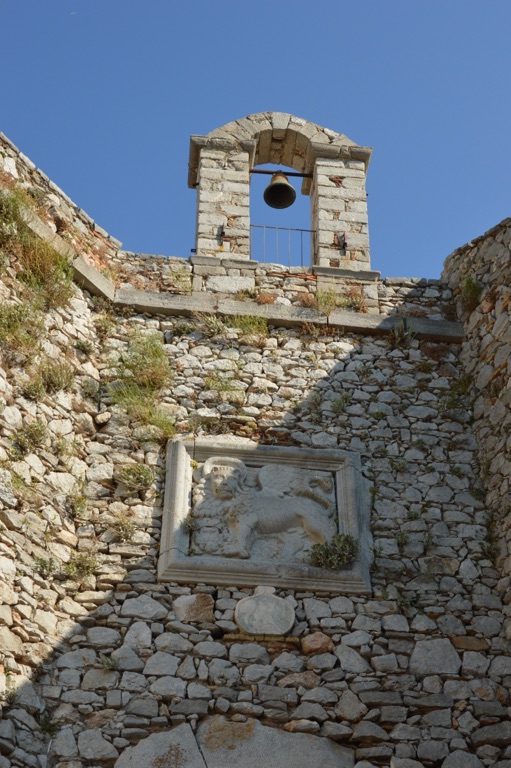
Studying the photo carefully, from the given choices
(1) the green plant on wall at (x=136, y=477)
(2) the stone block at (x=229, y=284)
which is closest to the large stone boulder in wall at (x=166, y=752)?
(1) the green plant on wall at (x=136, y=477)

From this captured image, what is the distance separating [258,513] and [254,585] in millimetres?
539

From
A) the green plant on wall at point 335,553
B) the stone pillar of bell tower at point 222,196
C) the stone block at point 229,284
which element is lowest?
the green plant on wall at point 335,553

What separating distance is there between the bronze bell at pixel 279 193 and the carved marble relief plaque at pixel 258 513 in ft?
9.66

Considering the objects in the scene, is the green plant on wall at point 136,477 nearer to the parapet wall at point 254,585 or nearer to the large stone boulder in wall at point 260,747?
the parapet wall at point 254,585

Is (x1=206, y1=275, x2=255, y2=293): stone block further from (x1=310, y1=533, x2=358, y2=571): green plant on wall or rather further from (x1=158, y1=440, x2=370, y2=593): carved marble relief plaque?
(x1=310, y1=533, x2=358, y2=571): green plant on wall

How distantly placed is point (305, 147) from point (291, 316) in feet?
6.77

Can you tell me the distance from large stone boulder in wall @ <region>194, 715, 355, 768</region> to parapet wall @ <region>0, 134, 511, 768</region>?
4cm

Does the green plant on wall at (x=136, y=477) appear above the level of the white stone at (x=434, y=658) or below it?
above

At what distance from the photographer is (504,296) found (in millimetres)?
8625

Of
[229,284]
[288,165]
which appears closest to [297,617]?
[229,284]

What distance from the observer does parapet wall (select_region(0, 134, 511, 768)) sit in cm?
659

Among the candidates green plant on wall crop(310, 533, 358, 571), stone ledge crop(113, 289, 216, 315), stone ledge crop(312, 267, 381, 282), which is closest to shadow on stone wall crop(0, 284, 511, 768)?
green plant on wall crop(310, 533, 358, 571)

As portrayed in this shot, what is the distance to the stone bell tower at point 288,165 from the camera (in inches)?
375

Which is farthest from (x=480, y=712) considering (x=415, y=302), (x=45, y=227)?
(x=45, y=227)
